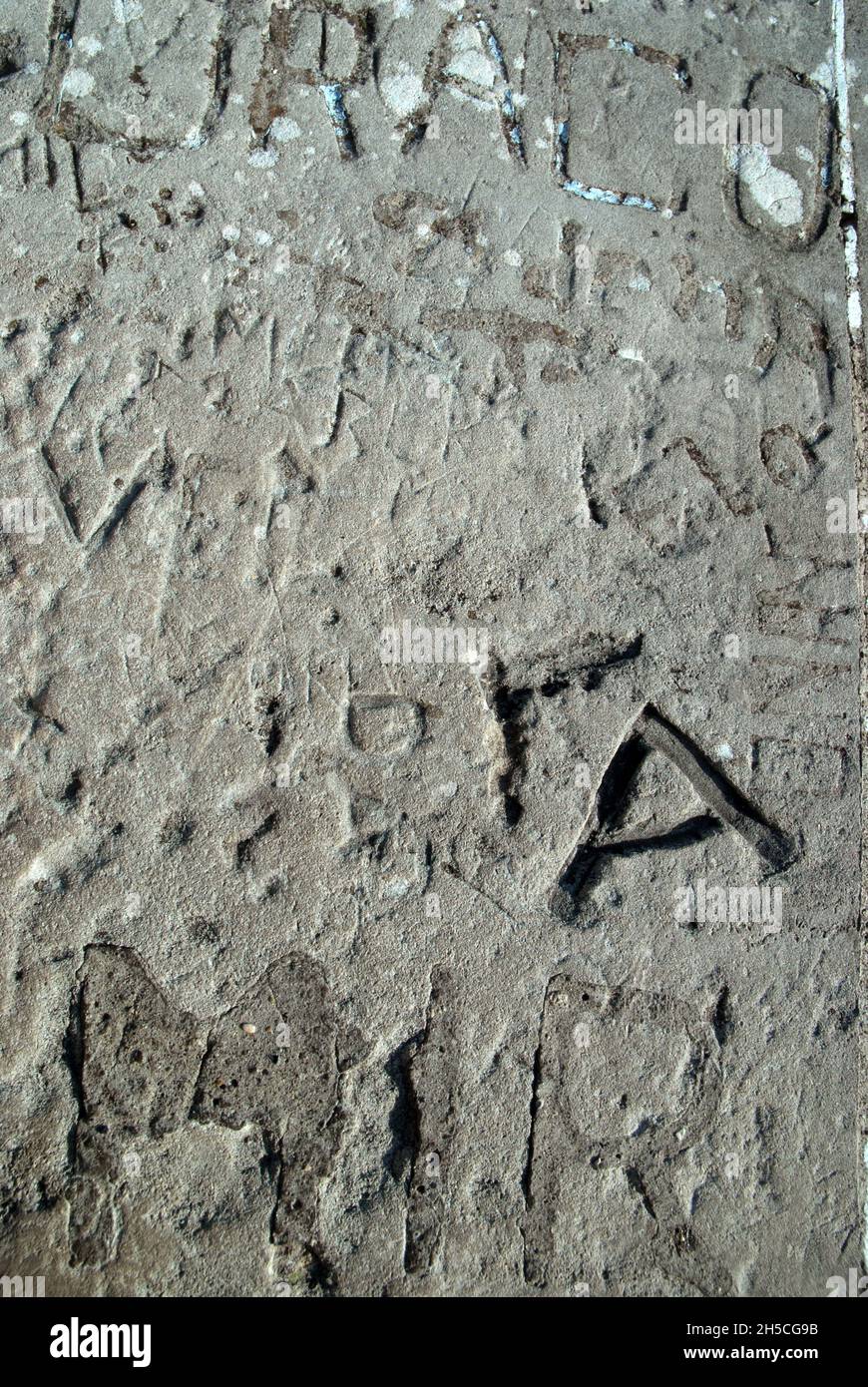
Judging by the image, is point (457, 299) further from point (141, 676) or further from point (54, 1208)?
point (54, 1208)

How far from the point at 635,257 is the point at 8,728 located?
1.70 meters

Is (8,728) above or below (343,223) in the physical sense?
below

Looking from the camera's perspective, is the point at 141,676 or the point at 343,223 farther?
the point at 343,223

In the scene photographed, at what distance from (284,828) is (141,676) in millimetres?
402

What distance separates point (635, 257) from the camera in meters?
2.43

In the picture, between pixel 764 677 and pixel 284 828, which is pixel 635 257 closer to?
pixel 764 677

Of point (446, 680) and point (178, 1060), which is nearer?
point (178, 1060)
